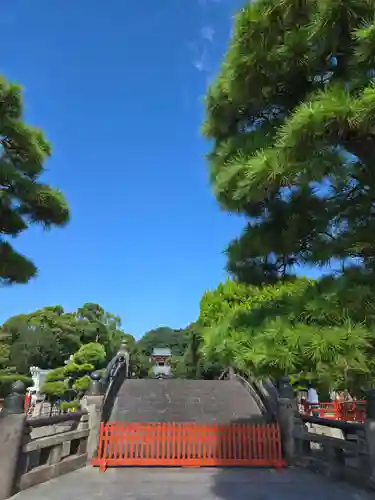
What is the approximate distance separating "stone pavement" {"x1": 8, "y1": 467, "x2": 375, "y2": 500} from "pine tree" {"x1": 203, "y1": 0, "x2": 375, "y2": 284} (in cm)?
302

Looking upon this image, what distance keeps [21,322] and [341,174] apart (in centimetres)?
3763

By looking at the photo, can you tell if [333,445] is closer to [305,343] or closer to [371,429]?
[371,429]

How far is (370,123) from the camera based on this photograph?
2.48 m

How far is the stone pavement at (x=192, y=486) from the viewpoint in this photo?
15.1 feet

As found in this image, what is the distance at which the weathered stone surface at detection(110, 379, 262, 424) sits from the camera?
894 centimetres

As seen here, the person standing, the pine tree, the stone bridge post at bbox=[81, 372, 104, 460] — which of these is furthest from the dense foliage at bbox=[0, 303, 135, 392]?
the pine tree

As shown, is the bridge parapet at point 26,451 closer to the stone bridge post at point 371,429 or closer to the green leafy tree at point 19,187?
the green leafy tree at point 19,187

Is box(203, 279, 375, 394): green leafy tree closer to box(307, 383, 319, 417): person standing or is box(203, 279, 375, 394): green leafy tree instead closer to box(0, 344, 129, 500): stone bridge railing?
box(0, 344, 129, 500): stone bridge railing

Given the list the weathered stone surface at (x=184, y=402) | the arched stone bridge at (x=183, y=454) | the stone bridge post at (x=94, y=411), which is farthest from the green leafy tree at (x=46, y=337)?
the stone bridge post at (x=94, y=411)

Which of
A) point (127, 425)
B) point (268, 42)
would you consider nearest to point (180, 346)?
point (127, 425)

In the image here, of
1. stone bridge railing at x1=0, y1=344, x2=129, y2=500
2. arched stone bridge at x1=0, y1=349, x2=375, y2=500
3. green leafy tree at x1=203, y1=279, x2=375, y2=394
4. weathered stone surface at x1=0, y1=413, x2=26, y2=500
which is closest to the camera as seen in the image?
green leafy tree at x1=203, y1=279, x2=375, y2=394

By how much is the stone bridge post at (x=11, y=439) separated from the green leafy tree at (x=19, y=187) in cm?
186

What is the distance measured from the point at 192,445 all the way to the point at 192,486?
163 centimetres

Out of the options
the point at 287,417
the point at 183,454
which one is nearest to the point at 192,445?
the point at 183,454
